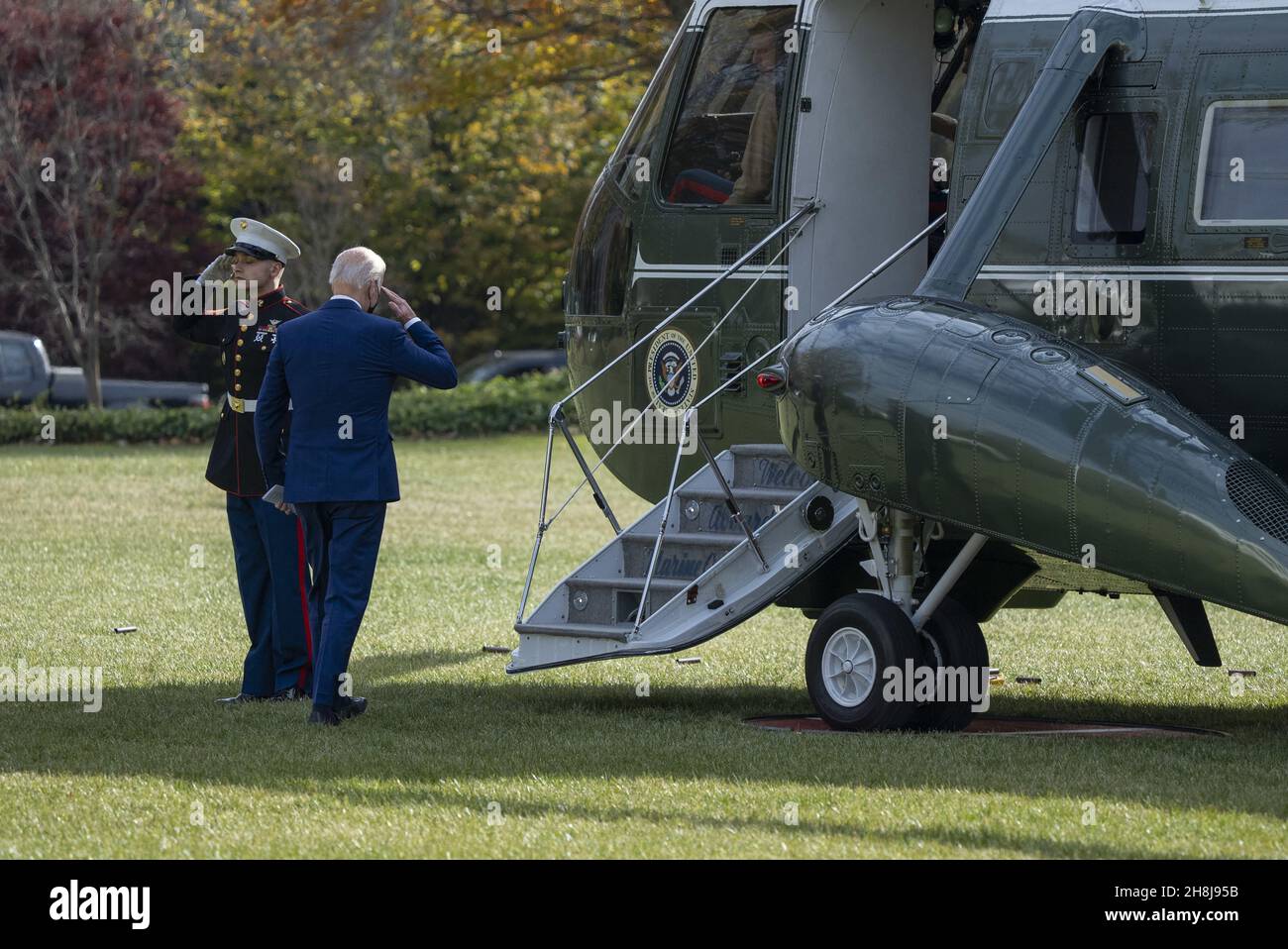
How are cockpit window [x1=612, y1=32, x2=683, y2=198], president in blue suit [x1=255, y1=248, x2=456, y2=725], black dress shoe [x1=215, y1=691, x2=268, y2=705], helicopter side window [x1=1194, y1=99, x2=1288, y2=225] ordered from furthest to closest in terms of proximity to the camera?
cockpit window [x1=612, y1=32, x2=683, y2=198] → black dress shoe [x1=215, y1=691, x2=268, y2=705] → president in blue suit [x1=255, y1=248, x2=456, y2=725] → helicopter side window [x1=1194, y1=99, x2=1288, y2=225]

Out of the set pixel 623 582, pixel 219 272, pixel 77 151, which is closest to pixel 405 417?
pixel 77 151

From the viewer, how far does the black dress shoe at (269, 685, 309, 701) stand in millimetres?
9797

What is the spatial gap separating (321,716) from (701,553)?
78.0 inches

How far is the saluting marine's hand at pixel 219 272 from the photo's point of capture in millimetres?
10185

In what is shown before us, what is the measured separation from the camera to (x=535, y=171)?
34.6 meters

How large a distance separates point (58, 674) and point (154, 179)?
78.8 feet

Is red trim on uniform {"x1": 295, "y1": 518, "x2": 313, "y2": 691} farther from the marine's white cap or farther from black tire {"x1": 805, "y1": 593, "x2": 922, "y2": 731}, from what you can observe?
black tire {"x1": 805, "y1": 593, "x2": 922, "y2": 731}

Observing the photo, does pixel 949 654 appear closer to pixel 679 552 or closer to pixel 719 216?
pixel 679 552

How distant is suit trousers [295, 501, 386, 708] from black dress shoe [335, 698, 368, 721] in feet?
0.35

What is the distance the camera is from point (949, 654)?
8.95 m

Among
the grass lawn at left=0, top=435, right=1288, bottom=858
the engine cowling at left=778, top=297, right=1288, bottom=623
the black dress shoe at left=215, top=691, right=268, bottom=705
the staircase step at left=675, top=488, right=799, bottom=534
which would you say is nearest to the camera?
the grass lawn at left=0, top=435, right=1288, bottom=858

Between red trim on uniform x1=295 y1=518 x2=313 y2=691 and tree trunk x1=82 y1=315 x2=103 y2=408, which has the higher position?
red trim on uniform x1=295 y1=518 x2=313 y2=691

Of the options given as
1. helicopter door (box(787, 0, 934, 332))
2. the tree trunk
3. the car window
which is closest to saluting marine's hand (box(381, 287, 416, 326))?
helicopter door (box(787, 0, 934, 332))

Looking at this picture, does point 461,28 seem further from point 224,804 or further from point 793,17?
point 224,804
